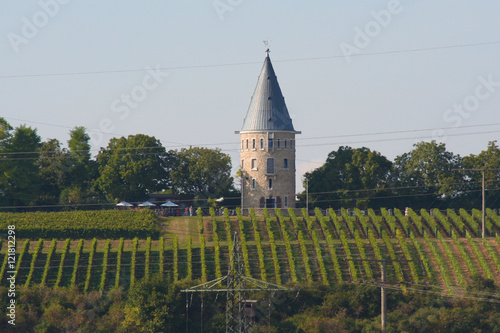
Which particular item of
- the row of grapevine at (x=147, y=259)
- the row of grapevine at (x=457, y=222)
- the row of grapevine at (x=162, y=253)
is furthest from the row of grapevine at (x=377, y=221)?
the row of grapevine at (x=147, y=259)

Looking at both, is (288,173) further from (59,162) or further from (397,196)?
(59,162)

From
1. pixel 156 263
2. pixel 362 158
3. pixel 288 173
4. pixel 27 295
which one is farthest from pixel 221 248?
pixel 362 158

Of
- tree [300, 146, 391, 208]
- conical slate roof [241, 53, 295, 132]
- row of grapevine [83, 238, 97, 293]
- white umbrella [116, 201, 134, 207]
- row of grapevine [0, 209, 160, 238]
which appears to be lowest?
row of grapevine [83, 238, 97, 293]

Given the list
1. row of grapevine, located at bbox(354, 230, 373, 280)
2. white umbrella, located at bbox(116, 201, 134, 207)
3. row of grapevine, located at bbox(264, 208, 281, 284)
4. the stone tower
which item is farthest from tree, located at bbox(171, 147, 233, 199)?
row of grapevine, located at bbox(354, 230, 373, 280)

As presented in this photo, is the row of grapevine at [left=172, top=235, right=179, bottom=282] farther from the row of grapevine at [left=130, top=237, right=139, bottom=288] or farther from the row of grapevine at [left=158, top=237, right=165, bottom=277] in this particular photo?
the row of grapevine at [left=130, top=237, right=139, bottom=288]

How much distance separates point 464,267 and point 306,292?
12190 mm

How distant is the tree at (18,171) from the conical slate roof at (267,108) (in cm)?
1875

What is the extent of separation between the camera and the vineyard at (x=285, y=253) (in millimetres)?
60344

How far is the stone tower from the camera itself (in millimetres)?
82812

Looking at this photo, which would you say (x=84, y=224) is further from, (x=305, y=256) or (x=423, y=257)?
(x=423, y=257)

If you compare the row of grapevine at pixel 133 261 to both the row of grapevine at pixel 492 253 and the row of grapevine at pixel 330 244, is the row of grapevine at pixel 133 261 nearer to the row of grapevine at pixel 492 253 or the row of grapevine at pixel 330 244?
the row of grapevine at pixel 330 244

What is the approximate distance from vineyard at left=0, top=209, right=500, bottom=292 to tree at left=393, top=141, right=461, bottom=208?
1361 centimetres

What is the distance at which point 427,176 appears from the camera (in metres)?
87.4

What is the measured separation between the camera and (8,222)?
2795 inches
